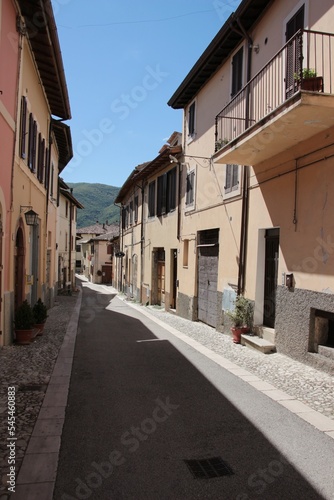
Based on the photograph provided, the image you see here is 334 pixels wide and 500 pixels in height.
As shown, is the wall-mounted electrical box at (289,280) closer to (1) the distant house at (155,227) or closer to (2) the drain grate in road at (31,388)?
(2) the drain grate in road at (31,388)

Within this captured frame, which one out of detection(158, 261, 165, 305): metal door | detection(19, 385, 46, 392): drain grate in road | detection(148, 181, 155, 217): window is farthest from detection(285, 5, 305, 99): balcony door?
detection(148, 181, 155, 217): window

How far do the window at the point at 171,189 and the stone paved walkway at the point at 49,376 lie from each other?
8085 millimetres

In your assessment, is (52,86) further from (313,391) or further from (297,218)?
(313,391)

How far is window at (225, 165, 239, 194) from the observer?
10.6 metres

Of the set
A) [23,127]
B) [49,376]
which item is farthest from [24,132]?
[49,376]

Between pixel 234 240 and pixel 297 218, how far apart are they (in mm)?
3145

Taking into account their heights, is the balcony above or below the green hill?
below

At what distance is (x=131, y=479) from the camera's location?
3.40 m

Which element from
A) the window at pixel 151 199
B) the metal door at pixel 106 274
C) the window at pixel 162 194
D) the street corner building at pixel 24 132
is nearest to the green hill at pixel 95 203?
the metal door at pixel 106 274

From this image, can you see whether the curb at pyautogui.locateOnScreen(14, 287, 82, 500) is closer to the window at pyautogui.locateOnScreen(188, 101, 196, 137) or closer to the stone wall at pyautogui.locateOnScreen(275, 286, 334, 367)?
the stone wall at pyautogui.locateOnScreen(275, 286, 334, 367)

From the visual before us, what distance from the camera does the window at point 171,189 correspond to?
17.0 meters

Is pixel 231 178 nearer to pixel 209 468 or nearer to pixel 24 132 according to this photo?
pixel 24 132

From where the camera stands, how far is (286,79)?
7.52 meters

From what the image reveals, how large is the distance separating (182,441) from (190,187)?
1157cm
